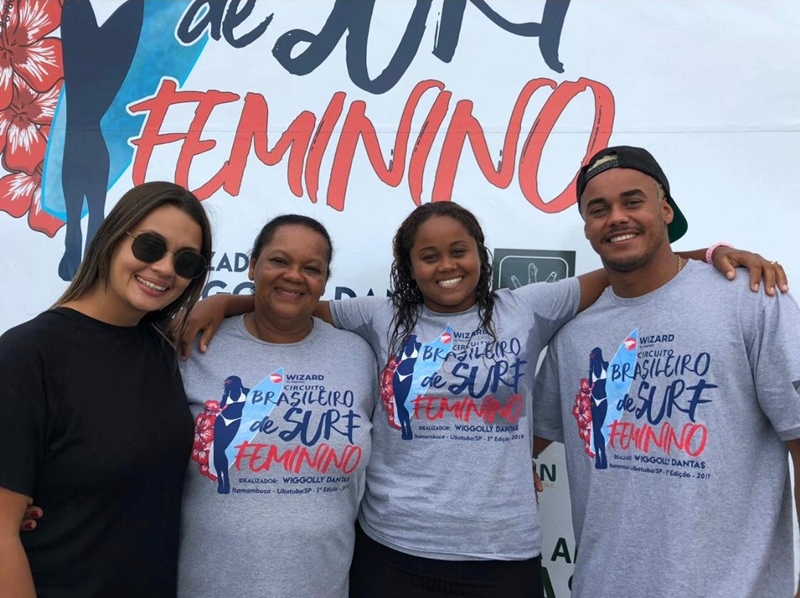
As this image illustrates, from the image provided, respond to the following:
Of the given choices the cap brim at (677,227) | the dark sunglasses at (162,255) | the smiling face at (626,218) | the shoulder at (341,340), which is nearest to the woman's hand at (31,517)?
the dark sunglasses at (162,255)

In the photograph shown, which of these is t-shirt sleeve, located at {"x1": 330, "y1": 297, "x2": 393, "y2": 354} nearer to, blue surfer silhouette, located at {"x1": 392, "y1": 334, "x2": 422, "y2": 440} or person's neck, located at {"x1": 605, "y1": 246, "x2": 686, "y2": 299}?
blue surfer silhouette, located at {"x1": 392, "y1": 334, "x2": 422, "y2": 440}

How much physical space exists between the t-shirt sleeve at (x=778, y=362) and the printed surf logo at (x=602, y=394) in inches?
10.4

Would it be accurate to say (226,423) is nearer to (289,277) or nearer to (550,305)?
(289,277)

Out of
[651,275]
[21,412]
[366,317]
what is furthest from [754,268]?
[21,412]

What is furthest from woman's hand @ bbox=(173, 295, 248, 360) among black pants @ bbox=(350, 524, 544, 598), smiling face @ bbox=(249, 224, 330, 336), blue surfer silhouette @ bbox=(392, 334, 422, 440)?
black pants @ bbox=(350, 524, 544, 598)

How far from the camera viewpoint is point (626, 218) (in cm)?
142

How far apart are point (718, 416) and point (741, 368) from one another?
0.40ft

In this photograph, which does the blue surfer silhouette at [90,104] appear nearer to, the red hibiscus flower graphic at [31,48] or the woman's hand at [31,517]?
the red hibiscus flower graphic at [31,48]

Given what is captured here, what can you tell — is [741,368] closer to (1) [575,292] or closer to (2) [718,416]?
(2) [718,416]

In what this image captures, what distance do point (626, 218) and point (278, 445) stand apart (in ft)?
3.45

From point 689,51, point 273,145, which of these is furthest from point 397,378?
point 689,51

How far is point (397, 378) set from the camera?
156cm

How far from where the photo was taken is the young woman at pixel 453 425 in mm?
1427

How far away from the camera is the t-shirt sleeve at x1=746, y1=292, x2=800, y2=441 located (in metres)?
1.21
